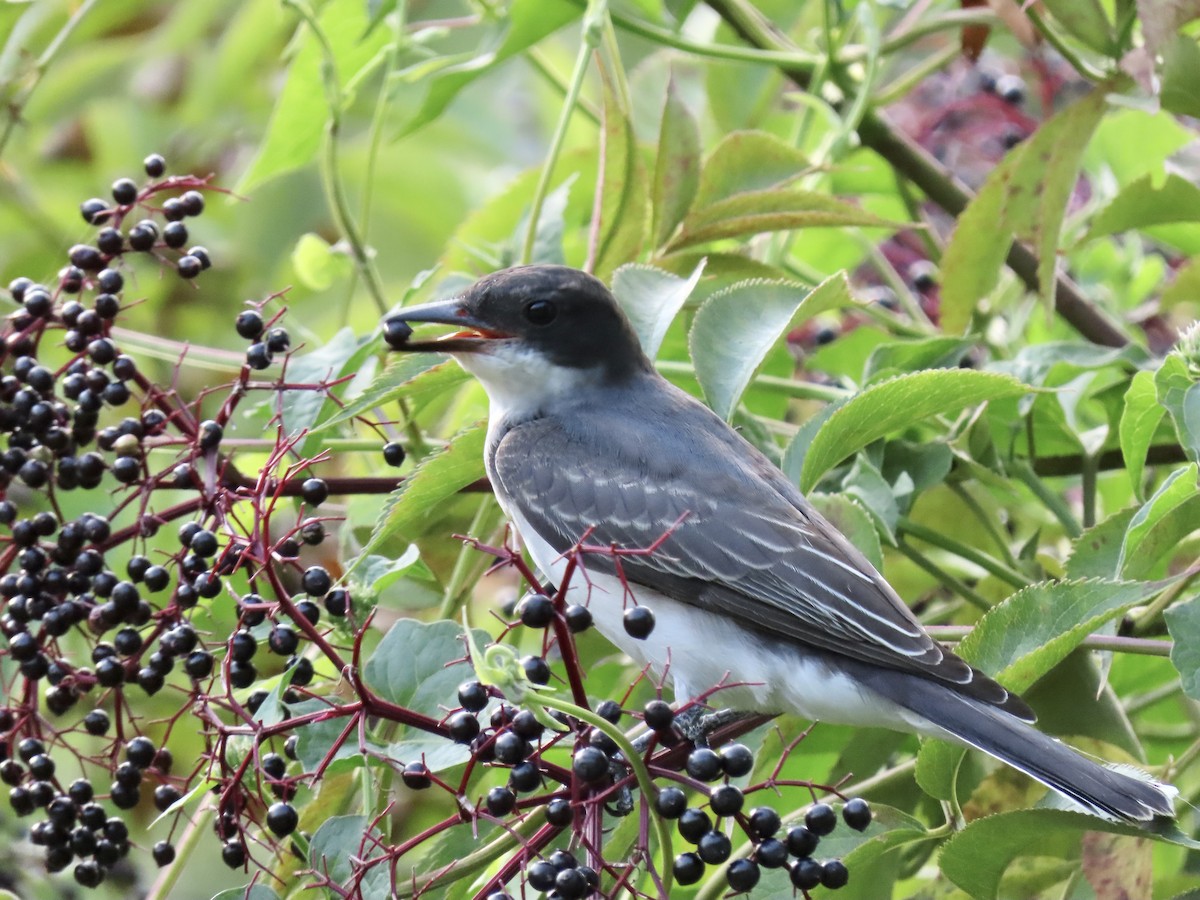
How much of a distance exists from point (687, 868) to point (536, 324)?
4.93 feet

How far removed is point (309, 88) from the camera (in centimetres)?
338

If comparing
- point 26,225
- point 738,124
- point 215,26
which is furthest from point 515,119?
point 738,124

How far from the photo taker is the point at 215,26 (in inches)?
242

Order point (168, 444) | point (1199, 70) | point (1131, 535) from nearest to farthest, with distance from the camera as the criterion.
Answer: point (1131, 535), point (168, 444), point (1199, 70)

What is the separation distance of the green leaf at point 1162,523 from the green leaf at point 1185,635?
0.47ft

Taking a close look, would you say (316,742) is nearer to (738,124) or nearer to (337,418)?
(337,418)

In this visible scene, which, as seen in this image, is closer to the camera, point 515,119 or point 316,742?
point 316,742

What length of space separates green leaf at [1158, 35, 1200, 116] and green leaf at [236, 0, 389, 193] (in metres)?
1.73

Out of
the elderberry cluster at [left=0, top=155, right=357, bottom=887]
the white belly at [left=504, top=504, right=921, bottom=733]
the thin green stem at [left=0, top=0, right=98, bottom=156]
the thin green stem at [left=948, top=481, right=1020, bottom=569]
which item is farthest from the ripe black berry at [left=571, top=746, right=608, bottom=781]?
the thin green stem at [left=0, top=0, right=98, bottom=156]

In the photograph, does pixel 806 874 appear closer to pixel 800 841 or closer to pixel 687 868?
pixel 800 841

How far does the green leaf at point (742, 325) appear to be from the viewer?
2.62 meters

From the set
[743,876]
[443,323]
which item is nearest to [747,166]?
[443,323]

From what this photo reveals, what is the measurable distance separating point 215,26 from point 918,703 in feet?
15.7

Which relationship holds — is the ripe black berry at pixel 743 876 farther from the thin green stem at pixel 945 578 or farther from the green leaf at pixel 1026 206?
the green leaf at pixel 1026 206
